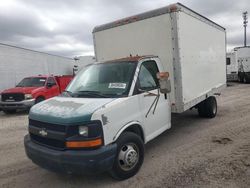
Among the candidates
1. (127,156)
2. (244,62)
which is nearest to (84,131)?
(127,156)

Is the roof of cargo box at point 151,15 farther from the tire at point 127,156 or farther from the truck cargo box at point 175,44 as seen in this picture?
the tire at point 127,156

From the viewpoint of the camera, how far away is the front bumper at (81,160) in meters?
3.66

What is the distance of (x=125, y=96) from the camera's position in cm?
438

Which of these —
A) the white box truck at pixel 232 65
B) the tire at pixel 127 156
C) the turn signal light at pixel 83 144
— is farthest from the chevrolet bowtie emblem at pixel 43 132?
the white box truck at pixel 232 65

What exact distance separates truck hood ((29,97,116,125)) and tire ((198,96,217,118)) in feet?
16.1

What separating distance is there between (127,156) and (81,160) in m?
0.90

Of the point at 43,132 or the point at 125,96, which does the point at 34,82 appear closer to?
the point at 43,132

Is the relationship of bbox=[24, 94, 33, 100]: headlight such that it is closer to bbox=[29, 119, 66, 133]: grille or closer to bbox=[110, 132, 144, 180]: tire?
bbox=[29, 119, 66, 133]: grille

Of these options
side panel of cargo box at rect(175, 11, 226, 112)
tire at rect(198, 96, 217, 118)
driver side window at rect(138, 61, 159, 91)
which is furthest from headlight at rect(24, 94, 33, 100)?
driver side window at rect(138, 61, 159, 91)

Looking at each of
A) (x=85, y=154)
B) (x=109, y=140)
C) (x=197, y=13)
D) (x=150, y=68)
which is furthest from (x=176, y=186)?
(x=197, y=13)

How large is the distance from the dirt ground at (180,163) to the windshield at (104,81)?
1.47m

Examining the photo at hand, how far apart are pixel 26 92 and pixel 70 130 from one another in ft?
29.9

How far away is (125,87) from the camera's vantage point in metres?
4.52

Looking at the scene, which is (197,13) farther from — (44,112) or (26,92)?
(26,92)
